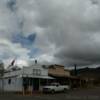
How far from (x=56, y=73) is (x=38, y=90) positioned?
9454mm

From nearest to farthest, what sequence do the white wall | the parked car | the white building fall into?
1. the parked car
2. the white building
3. the white wall

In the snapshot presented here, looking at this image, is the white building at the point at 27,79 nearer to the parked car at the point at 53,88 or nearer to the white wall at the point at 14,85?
the white wall at the point at 14,85

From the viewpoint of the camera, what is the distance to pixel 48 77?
5072cm

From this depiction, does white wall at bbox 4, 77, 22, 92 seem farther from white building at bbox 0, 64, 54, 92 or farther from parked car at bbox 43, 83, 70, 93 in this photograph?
parked car at bbox 43, 83, 70, 93

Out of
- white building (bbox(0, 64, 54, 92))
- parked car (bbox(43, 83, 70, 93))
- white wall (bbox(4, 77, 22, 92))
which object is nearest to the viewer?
parked car (bbox(43, 83, 70, 93))

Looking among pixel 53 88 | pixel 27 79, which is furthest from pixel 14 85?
pixel 53 88

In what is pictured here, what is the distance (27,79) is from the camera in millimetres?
48656

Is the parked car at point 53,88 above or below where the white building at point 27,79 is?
below

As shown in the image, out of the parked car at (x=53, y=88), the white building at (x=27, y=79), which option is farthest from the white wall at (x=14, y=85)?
the parked car at (x=53, y=88)

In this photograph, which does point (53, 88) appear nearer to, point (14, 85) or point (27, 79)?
A: point (27, 79)

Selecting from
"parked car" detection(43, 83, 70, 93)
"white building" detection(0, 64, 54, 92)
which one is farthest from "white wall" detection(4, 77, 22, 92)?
"parked car" detection(43, 83, 70, 93)

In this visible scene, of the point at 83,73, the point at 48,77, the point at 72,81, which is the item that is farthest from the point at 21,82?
the point at 83,73

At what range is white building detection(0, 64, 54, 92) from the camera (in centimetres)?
4847

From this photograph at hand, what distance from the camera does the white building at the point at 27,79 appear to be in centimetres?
4847
